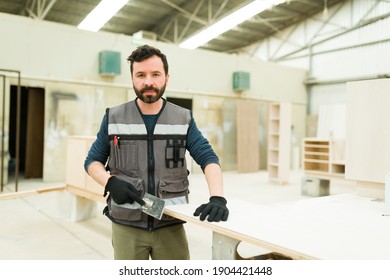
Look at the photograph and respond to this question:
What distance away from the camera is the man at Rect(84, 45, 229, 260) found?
1.60 meters

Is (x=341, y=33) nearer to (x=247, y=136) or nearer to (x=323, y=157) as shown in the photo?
(x=247, y=136)

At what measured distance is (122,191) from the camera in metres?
1.55

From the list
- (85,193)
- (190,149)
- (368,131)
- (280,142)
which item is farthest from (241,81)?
(190,149)

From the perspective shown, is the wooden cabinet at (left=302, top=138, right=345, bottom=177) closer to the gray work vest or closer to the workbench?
the workbench

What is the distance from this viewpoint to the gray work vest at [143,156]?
1.63 meters

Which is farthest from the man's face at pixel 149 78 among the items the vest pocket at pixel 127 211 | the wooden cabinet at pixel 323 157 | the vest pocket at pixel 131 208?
the wooden cabinet at pixel 323 157

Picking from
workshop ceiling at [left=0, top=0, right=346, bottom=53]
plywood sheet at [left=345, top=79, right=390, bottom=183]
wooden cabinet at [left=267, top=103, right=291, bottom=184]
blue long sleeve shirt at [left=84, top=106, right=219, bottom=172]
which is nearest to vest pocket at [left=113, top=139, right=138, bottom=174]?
blue long sleeve shirt at [left=84, top=106, right=219, bottom=172]

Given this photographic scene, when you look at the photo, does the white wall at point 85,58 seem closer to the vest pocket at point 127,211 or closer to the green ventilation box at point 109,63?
the green ventilation box at point 109,63

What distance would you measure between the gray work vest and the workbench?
0.41 feet

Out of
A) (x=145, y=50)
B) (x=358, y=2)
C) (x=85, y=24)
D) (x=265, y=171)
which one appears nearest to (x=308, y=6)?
(x=358, y=2)

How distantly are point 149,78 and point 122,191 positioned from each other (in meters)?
0.51

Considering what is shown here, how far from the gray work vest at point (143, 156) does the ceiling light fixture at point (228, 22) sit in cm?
722
